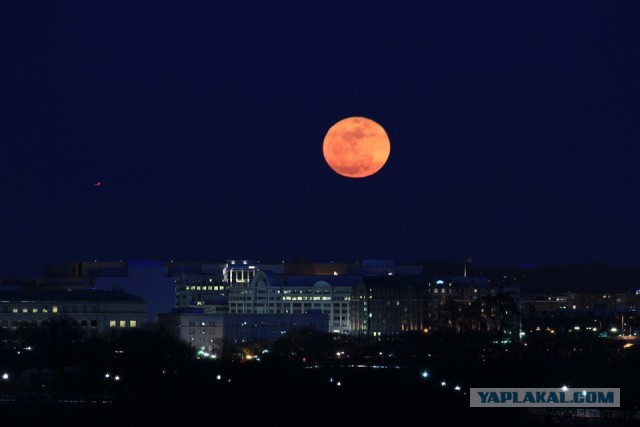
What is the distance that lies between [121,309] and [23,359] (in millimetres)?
58751

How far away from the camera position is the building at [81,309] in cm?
17988

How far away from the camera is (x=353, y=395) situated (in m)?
86.1

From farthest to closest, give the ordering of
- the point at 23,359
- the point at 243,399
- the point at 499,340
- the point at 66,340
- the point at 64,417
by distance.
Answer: the point at 499,340 → the point at 66,340 → the point at 23,359 → the point at 243,399 → the point at 64,417

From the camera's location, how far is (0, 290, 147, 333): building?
590ft

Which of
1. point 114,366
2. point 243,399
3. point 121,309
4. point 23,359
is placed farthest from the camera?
point 121,309

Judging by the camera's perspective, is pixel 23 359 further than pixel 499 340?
No

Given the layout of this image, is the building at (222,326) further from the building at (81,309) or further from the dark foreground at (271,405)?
the dark foreground at (271,405)

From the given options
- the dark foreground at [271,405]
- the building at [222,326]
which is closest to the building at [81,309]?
the building at [222,326]

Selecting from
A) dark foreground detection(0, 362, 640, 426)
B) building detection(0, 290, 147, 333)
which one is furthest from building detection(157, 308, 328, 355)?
dark foreground detection(0, 362, 640, 426)

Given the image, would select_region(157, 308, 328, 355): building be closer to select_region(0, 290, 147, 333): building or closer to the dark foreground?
select_region(0, 290, 147, 333): building

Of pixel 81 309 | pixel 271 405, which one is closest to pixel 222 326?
pixel 81 309

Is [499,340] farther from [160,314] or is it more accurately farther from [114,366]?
[114,366]

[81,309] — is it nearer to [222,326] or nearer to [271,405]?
[222,326]

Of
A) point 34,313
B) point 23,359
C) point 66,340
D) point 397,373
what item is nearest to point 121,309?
point 34,313
